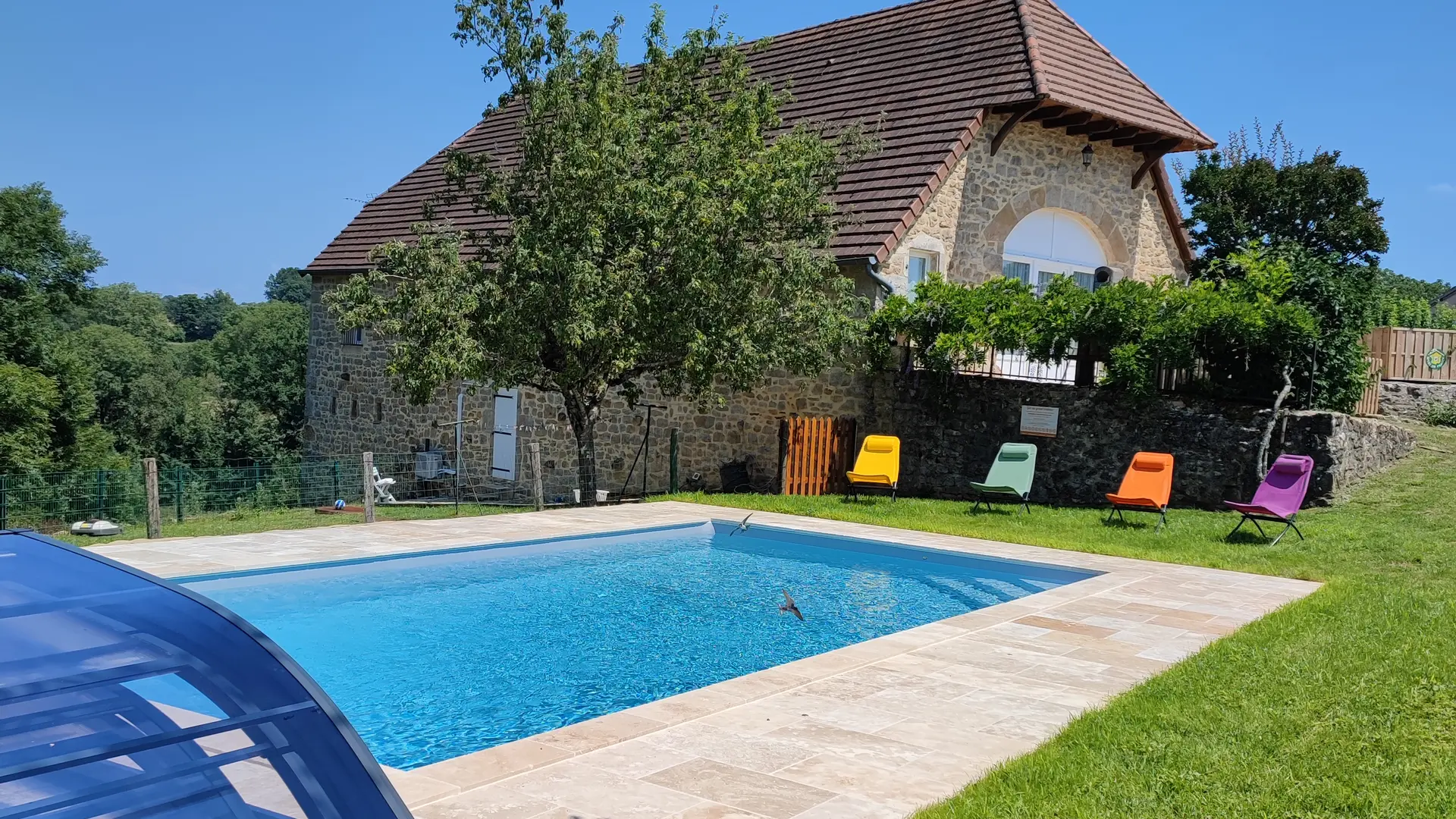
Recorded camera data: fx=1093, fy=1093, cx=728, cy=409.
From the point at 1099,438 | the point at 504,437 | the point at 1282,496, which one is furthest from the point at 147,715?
the point at 504,437

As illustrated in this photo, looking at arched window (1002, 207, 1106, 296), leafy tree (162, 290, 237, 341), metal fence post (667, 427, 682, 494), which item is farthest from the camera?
leafy tree (162, 290, 237, 341)

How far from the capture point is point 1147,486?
42.1ft

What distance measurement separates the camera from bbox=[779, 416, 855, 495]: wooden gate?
1620 centimetres

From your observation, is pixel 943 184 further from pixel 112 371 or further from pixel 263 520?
pixel 112 371

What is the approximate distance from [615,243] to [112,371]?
139 feet

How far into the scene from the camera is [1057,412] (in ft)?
49.8

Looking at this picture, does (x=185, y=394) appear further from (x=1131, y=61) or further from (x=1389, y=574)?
(x=1389, y=574)

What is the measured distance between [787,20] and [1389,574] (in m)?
16.9

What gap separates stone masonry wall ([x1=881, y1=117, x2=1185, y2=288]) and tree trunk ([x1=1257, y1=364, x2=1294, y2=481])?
5.54 m

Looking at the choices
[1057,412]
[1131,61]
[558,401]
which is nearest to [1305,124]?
[1131,61]

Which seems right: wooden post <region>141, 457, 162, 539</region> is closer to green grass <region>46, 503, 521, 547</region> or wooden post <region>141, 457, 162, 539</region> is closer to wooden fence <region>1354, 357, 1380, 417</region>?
green grass <region>46, 503, 521, 547</region>

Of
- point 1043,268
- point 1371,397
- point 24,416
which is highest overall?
point 1043,268

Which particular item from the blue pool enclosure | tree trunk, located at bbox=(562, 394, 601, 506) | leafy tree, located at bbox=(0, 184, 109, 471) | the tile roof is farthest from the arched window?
leafy tree, located at bbox=(0, 184, 109, 471)

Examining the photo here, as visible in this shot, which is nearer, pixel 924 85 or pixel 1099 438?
pixel 1099 438
